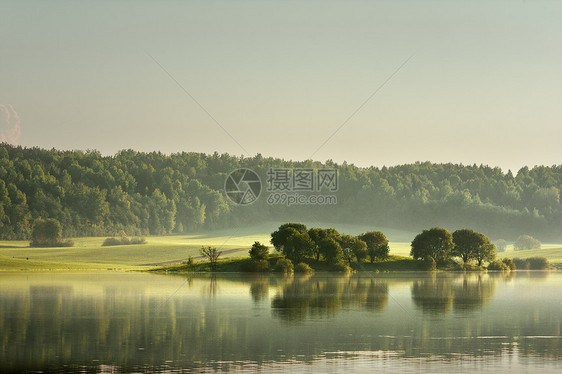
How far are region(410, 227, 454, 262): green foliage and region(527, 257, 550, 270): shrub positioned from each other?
3523 cm

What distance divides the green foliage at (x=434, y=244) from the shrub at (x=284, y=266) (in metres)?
24.9

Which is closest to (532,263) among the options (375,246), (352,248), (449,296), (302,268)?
(375,246)

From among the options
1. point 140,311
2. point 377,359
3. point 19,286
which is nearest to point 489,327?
point 377,359

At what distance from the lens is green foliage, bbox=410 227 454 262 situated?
122062 mm

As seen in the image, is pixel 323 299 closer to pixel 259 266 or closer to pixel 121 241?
pixel 259 266

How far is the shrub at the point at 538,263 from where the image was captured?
149625 mm

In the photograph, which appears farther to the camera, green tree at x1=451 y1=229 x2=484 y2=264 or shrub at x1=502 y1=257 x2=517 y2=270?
shrub at x1=502 y1=257 x2=517 y2=270

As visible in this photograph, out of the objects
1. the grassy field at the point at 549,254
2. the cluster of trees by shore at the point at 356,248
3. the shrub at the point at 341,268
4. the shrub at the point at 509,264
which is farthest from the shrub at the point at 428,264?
the grassy field at the point at 549,254

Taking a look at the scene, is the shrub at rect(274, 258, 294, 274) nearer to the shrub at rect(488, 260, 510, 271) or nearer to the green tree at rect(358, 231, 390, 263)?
the green tree at rect(358, 231, 390, 263)

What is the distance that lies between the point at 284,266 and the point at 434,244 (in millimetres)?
28346

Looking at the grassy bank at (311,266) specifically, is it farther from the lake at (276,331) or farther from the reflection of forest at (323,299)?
the lake at (276,331)

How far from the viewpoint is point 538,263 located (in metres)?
152

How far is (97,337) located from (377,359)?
15370 millimetres

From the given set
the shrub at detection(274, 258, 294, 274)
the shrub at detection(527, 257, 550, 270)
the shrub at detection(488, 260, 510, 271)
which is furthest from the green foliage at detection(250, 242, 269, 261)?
the shrub at detection(527, 257, 550, 270)
